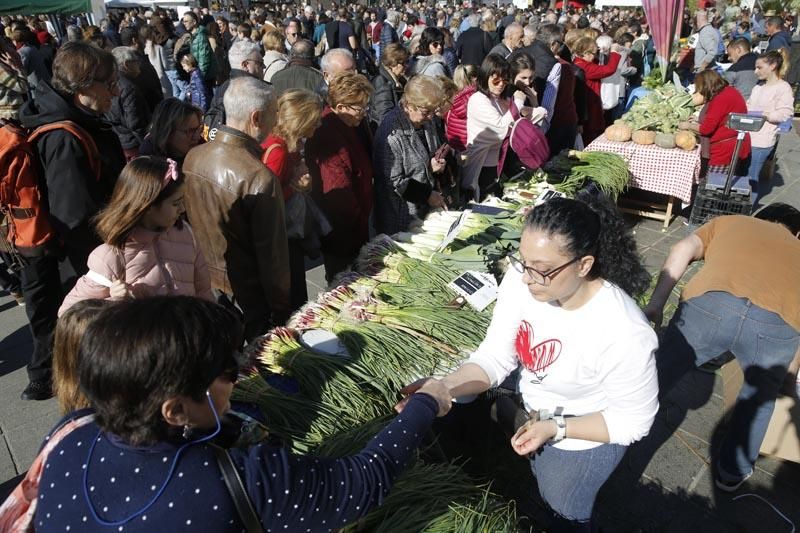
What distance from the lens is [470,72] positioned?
4969 mm

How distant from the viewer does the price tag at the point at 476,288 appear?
273 centimetres

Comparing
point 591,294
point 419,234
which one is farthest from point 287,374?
point 419,234

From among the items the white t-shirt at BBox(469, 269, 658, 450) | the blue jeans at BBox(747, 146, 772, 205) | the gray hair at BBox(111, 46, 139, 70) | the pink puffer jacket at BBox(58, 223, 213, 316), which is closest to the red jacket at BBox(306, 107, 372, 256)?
the pink puffer jacket at BBox(58, 223, 213, 316)

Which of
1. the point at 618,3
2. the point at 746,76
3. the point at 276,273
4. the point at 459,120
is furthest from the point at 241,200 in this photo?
the point at 618,3

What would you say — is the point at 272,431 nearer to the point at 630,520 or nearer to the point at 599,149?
the point at 630,520

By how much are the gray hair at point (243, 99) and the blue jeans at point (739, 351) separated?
2273 millimetres

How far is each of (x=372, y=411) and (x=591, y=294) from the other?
3.03 ft

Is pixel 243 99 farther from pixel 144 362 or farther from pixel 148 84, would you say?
pixel 148 84

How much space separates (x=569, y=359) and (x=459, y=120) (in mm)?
3352

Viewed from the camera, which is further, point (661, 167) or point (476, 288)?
point (661, 167)

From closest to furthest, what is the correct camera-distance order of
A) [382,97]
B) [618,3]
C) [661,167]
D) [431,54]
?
[382,97] < [661,167] < [431,54] < [618,3]

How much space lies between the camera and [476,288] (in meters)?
2.80

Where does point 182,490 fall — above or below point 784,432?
Result: above

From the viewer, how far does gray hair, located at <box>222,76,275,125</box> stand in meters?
2.60
